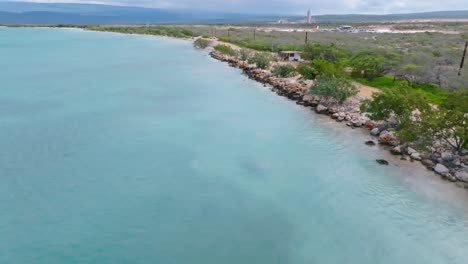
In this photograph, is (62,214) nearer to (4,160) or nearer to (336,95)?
(4,160)

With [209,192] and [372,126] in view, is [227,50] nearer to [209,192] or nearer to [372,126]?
[372,126]

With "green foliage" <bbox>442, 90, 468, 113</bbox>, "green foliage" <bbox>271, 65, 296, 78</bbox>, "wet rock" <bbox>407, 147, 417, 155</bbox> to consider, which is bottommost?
"wet rock" <bbox>407, 147, 417, 155</bbox>

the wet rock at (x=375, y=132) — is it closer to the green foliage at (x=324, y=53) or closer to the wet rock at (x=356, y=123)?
the wet rock at (x=356, y=123)

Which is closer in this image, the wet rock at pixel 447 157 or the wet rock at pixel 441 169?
the wet rock at pixel 441 169

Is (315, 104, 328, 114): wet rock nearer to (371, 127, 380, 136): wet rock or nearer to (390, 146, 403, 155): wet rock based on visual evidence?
(371, 127, 380, 136): wet rock

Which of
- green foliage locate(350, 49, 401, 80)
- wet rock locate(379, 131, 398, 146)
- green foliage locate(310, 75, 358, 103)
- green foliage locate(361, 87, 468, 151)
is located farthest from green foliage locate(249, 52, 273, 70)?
wet rock locate(379, 131, 398, 146)

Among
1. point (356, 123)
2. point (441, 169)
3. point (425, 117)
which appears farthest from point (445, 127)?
point (356, 123)

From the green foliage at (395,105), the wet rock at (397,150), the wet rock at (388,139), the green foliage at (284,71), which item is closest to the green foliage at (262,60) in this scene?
the green foliage at (284,71)
